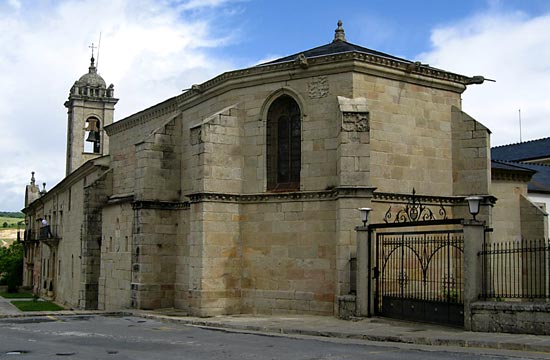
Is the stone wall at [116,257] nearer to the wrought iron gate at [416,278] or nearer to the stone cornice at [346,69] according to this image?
the stone cornice at [346,69]

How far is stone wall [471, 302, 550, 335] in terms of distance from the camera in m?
12.5

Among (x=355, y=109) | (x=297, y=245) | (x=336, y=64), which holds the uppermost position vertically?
(x=336, y=64)

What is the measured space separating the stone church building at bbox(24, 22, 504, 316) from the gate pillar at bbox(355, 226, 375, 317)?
57cm

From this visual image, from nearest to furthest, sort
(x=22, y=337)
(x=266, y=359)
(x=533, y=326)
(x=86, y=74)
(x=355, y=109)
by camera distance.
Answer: (x=266, y=359) → (x=533, y=326) → (x=22, y=337) → (x=355, y=109) → (x=86, y=74)

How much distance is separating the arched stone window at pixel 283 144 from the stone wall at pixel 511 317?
23.4 ft

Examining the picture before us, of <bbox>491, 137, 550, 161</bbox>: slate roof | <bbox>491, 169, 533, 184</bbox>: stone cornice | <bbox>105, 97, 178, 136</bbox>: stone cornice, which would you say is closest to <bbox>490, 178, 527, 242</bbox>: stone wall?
<bbox>491, 169, 533, 184</bbox>: stone cornice

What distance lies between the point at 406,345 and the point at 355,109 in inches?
277

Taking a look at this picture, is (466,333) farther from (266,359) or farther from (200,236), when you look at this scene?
(200,236)

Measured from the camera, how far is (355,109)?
57.6ft

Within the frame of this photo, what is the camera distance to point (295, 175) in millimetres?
19234

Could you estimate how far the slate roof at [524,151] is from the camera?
39.4 m

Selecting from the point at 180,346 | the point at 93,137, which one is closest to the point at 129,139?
the point at 180,346

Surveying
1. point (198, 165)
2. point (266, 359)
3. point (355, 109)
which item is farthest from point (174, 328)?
point (355, 109)

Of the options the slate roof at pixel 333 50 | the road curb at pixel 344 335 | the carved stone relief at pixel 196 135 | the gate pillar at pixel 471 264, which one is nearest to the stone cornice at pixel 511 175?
the slate roof at pixel 333 50
